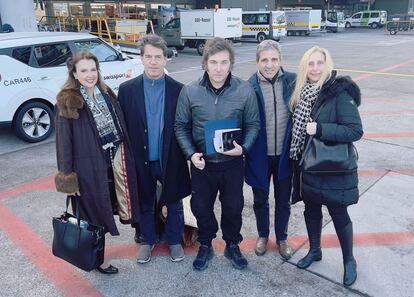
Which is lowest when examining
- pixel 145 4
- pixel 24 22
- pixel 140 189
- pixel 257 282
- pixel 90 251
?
pixel 257 282

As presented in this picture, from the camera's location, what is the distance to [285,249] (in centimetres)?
329

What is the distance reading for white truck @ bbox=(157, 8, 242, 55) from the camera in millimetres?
19875

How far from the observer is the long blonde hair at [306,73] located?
104 inches

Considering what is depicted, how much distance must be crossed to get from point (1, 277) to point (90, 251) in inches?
38.5

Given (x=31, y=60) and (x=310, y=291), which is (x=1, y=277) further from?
(x=31, y=60)

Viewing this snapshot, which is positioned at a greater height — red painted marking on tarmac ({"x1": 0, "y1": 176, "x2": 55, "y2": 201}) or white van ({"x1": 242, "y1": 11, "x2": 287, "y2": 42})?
white van ({"x1": 242, "y1": 11, "x2": 287, "y2": 42})

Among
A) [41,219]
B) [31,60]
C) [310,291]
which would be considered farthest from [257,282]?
[31,60]

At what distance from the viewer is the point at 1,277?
3.14 m

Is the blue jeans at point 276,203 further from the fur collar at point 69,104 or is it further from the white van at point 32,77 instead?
the white van at point 32,77

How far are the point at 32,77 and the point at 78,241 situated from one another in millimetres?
4625

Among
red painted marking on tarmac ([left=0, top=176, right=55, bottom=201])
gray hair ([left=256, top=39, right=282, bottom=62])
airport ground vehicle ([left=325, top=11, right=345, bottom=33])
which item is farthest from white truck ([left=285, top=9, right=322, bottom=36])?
gray hair ([left=256, top=39, right=282, bottom=62])

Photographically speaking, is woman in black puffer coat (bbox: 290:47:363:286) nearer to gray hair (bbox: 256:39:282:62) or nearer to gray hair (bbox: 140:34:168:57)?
gray hair (bbox: 256:39:282:62)

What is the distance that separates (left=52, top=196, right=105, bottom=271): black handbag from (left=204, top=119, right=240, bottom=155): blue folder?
3.33 ft

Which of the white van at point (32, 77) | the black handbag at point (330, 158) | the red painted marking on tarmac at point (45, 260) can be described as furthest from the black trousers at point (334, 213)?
the white van at point (32, 77)
